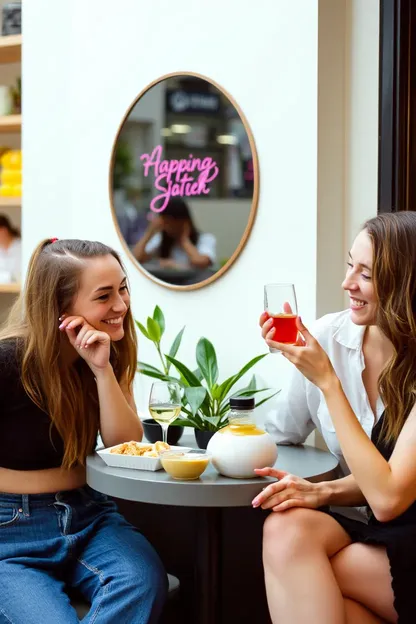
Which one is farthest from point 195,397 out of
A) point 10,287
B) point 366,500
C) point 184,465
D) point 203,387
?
point 10,287

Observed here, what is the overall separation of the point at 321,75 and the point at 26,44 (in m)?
1.73

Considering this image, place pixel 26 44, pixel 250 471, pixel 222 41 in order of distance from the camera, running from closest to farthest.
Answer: pixel 250 471 → pixel 222 41 → pixel 26 44

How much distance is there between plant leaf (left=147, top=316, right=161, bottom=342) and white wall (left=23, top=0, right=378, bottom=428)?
7.0 inches

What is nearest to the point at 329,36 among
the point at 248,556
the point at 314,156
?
the point at 314,156

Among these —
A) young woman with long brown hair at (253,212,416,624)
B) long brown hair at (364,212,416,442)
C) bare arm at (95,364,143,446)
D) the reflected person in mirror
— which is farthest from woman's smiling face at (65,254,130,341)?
the reflected person in mirror

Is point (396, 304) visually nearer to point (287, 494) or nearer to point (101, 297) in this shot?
point (287, 494)

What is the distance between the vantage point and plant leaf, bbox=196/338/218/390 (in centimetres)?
280

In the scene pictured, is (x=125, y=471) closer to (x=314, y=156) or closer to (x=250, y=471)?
(x=250, y=471)

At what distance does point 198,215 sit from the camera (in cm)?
311

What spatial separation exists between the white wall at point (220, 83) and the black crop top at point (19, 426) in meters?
0.94

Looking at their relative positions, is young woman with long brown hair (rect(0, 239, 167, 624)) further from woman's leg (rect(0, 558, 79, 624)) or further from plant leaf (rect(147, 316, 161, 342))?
plant leaf (rect(147, 316, 161, 342))

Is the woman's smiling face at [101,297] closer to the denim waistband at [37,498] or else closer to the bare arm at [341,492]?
the denim waistband at [37,498]

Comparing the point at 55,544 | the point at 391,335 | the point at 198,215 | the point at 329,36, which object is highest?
the point at 329,36

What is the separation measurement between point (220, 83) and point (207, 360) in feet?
3.24
